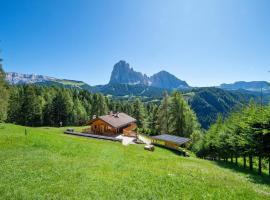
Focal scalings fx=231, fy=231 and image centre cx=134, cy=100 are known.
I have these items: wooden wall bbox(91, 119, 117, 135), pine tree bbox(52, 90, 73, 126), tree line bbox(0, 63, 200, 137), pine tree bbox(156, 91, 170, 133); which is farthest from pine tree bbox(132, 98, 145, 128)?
wooden wall bbox(91, 119, 117, 135)

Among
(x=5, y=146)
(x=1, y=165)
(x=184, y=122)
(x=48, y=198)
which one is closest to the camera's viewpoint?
(x=48, y=198)

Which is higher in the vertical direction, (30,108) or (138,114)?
(30,108)

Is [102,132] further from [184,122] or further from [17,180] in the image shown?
[17,180]

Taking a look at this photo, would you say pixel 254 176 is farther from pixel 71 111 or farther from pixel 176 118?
pixel 71 111

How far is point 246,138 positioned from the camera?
103 feet

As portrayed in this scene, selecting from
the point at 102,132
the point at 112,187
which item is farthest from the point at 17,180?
the point at 102,132

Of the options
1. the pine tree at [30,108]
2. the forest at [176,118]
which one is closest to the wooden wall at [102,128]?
the forest at [176,118]

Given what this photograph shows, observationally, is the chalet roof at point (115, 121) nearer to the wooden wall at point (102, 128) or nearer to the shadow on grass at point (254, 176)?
the wooden wall at point (102, 128)

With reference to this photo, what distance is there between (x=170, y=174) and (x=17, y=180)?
35.6ft

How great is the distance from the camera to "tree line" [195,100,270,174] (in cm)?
2793

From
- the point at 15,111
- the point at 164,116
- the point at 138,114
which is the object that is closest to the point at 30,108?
the point at 15,111

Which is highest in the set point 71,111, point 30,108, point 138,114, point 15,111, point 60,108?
point 30,108

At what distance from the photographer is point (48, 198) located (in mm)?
12203

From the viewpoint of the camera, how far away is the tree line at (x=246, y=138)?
1099 inches
